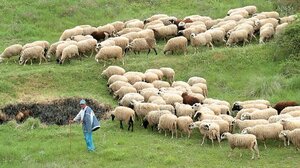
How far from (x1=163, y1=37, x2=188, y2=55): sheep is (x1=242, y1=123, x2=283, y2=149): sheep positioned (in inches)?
335

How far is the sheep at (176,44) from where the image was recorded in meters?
24.9

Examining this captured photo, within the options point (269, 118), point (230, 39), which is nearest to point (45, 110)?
point (269, 118)

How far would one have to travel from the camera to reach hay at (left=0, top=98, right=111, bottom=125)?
65.0ft

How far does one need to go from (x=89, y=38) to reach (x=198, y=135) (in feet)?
30.0

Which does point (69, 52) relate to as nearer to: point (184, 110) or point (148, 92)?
point (148, 92)

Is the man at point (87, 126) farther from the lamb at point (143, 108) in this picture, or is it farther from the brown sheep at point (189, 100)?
the brown sheep at point (189, 100)

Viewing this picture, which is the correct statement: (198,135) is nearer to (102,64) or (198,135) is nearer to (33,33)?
(102,64)

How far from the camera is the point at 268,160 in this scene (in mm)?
15945

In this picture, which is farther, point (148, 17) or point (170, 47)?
point (148, 17)

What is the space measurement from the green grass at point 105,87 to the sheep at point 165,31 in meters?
1.03

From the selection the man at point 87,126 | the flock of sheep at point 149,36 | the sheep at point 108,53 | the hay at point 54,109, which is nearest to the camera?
the man at point 87,126

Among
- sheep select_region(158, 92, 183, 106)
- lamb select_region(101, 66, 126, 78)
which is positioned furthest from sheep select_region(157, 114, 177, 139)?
lamb select_region(101, 66, 126, 78)

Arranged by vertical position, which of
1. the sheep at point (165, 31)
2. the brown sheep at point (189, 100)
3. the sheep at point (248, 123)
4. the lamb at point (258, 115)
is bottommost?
the sheep at point (248, 123)

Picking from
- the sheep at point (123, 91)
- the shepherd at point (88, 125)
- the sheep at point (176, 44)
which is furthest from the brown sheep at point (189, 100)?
the sheep at point (176, 44)
